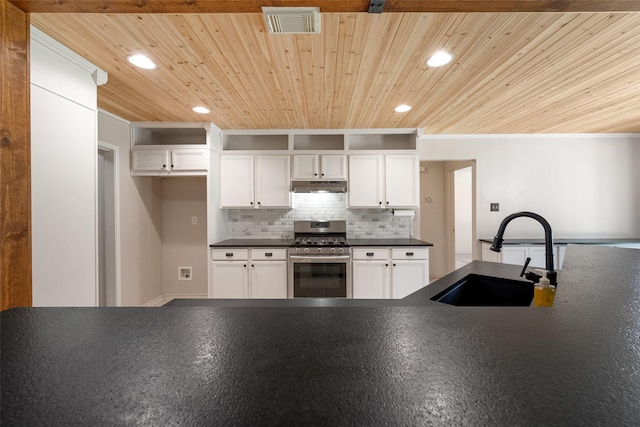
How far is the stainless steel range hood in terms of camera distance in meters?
3.71

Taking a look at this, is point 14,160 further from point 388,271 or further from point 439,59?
point 388,271

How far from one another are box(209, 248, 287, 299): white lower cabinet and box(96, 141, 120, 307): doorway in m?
1.02

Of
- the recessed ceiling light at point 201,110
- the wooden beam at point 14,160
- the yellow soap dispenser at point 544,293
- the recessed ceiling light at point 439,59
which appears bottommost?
the yellow soap dispenser at point 544,293

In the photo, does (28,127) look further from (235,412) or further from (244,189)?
(244,189)

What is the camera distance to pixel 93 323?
0.56 metres

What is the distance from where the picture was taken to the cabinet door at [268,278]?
348 cm

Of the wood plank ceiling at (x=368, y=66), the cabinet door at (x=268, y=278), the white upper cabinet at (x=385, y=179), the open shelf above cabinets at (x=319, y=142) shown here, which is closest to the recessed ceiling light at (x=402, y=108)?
the wood plank ceiling at (x=368, y=66)

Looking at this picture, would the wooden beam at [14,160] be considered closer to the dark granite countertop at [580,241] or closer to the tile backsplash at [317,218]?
the tile backsplash at [317,218]

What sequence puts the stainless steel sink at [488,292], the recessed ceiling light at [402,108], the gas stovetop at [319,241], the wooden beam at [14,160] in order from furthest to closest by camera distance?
the gas stovetop at [319,241] → the recessed ceiling light at [402,108] → the stainless steel sink at [488,292] → the wooden beam at [14,160]

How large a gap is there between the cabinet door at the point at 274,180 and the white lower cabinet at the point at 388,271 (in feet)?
3.99

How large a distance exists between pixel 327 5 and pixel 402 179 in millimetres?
2825

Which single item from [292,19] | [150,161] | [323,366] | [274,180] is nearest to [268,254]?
[274,180]

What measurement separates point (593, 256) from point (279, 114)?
2.88 m

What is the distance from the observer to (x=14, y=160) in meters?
1.22
